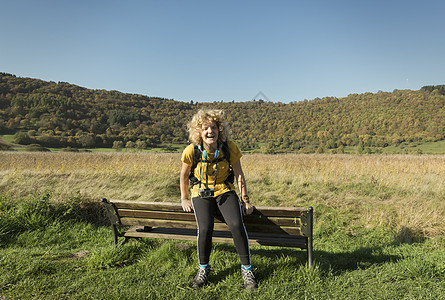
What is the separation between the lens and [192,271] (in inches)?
108

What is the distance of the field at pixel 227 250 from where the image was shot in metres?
2.46

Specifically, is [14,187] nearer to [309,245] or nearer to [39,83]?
[309,245]

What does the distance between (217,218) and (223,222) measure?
9 cm

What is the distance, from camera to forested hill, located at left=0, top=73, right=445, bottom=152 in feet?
148

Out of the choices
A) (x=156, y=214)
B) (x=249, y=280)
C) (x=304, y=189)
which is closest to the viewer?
(x=249, y=280)

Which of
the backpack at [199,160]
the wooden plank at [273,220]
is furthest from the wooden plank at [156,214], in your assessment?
the wooden plank at [273,220]

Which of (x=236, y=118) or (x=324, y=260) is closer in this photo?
(x=324, y=260)

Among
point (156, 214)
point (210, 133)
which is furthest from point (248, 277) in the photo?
point (210, 133)

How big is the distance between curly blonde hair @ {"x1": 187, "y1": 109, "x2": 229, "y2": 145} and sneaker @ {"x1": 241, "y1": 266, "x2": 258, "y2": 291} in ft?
4.86

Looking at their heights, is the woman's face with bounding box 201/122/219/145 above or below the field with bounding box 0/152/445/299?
above

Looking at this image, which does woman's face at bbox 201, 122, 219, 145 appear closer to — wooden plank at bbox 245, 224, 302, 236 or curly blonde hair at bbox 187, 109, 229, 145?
curly blonde hair at bbox 187, 109, 229, 145

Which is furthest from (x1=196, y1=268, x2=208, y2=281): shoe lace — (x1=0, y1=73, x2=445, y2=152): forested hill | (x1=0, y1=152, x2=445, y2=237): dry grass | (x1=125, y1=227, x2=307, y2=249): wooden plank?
(x1=0, y1=73, x2=445, y2=152): forested hill

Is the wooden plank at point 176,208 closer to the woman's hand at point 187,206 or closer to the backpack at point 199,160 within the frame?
the woman's hand at point 187,206

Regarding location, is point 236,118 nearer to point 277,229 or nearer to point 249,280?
point 277,229
